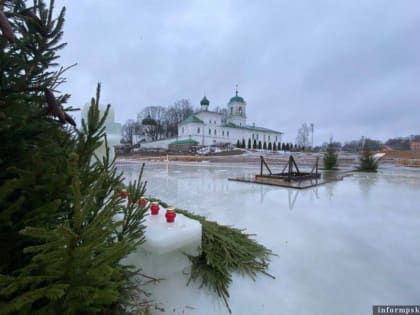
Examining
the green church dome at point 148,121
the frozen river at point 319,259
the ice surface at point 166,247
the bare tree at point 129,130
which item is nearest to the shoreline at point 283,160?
the frozen river at point 319,259

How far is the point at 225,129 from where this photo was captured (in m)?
52.8

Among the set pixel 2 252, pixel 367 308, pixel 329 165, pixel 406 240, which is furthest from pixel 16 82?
pixel 329 165

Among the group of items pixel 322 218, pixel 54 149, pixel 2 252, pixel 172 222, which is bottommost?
pixel 322 218

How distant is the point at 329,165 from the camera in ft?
44.4

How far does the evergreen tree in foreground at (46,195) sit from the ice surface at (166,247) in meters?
0.29

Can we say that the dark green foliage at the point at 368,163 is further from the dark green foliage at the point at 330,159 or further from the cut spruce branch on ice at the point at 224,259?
the cut spruce branch on ice at the point at 224,259

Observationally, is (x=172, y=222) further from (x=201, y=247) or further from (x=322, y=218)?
(x=322, y=218)

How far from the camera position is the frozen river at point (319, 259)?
157cm

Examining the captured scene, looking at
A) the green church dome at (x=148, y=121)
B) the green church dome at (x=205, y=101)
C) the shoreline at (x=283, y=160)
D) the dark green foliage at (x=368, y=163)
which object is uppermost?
the green church dome at (x=205, y=101)

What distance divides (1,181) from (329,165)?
601 inches

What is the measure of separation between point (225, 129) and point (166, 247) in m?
52.0

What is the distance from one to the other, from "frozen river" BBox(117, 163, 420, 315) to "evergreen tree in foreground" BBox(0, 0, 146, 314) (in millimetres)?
843

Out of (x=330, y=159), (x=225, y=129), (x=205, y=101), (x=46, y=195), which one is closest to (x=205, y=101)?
(x=205, y=101)

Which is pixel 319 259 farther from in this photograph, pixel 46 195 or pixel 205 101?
pixel 205 101
